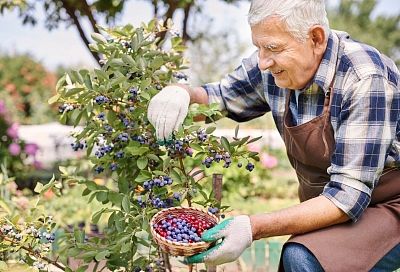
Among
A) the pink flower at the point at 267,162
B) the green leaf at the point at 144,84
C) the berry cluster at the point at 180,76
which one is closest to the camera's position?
the green leaf at the point at 144,84

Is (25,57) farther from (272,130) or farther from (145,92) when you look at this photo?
A: (145,92)

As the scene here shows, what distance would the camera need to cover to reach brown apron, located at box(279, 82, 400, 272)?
181 centimetres

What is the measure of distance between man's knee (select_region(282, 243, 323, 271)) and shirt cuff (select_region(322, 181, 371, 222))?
0.49 feet

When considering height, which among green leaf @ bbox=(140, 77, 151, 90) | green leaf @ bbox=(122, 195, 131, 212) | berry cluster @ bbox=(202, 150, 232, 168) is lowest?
green leaf @ bbox=(122, 195, 131, 212)

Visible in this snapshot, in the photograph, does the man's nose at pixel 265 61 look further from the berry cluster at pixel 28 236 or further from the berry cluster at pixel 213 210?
the berry cluster at pixel 28 236

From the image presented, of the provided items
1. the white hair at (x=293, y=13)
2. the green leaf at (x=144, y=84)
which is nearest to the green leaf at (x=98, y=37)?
the green leaf at (x=144, y=84)

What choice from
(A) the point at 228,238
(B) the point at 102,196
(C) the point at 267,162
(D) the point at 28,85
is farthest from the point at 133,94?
(D) the point at 28,85

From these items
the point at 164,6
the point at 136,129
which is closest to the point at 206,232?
the point at 136,129

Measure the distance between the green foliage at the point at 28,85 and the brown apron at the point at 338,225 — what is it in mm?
8664

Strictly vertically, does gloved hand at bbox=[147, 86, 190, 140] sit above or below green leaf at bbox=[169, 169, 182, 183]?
above

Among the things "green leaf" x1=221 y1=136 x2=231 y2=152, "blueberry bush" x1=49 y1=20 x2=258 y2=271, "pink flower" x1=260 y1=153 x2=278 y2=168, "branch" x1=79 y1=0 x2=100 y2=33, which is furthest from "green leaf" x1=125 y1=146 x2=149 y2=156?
"pink flower" x1=260 y1=153 x2=278 y2=168

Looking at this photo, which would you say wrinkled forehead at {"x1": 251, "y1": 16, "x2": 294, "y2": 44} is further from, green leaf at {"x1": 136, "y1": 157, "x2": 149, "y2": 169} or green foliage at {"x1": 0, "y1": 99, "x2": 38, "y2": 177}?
green foliage at {"x1": 0, "y1": 99, "x2": 38, "y2": 177}

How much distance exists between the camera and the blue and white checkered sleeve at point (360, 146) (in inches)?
70.8

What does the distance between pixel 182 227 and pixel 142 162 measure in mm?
347
